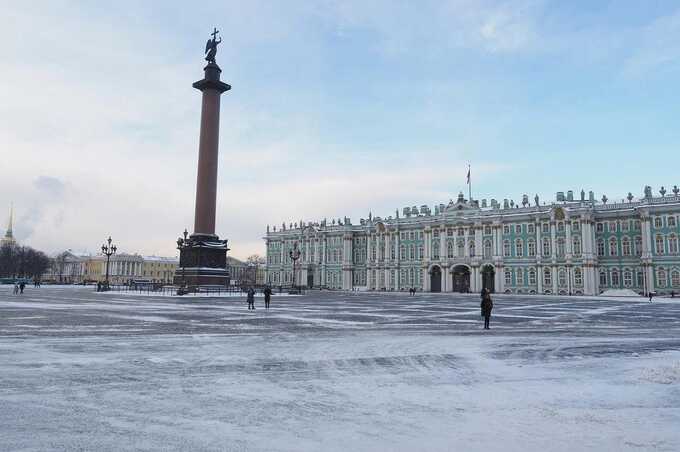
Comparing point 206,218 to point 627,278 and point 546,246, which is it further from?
point 627,278

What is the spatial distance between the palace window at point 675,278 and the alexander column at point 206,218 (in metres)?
53.9

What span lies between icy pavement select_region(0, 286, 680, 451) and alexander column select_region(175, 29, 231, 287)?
32954 millimetres

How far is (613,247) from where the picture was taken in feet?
237

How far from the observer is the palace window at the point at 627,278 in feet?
230

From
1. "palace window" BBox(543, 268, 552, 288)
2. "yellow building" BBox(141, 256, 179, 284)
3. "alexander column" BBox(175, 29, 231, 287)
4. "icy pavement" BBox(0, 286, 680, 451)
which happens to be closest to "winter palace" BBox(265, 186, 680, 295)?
"palace window" BBox(543, 268, 552, 288)

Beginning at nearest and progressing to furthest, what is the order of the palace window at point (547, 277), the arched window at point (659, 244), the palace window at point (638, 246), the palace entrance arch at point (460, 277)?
1. the arched window at point (659, 244)
2. the palace window at point (638, 246)
3. the palace window at point (547, 277)
4. the palace entrance arch at point (460, 277)

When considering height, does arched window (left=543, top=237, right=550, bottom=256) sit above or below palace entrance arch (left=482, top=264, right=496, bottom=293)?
above

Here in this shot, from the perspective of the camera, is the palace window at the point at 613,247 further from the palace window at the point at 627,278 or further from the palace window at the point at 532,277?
the palace window at the point at 532,277

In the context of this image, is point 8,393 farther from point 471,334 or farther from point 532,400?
point 471,334

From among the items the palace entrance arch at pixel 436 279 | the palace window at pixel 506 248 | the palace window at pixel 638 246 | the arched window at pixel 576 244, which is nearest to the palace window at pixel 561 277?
the arched window at pixel 576 244

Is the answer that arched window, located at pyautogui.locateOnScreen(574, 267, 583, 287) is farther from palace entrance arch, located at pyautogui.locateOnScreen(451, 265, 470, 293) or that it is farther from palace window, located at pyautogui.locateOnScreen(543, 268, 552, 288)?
palace entrance arch, located at pyautogui.locateOnScreen(451, 265, 470, 293)

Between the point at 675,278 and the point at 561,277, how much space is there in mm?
13371

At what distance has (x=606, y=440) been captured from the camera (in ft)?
18.9

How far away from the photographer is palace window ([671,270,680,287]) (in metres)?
65.5
